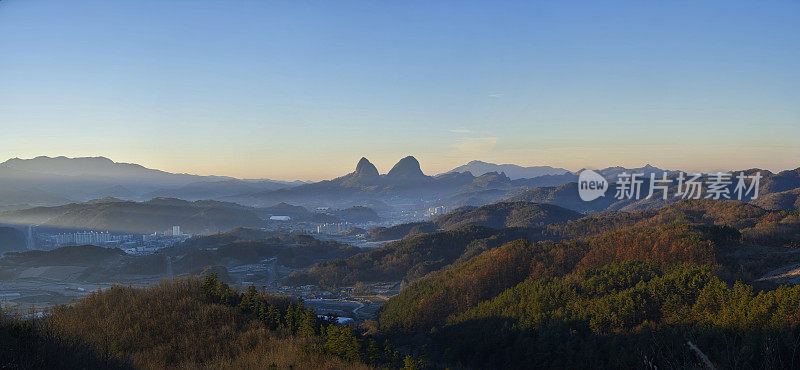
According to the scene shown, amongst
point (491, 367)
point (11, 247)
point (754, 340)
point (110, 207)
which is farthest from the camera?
point (110, 207)

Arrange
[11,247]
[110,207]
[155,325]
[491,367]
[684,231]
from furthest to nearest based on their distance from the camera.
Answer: [110,207] < [11,247] < [684,231] < [491,367] < [155,325]

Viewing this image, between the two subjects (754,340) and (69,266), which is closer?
(754,340)

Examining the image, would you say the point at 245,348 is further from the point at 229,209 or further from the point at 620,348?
the point at 229,209

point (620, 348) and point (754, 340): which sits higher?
point (754, 340)

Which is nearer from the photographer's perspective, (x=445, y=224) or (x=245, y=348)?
(x=245, y=348)

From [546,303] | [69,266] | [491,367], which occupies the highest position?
[546,303]

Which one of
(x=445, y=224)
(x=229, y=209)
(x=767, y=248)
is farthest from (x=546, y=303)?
(x=229, y=209)

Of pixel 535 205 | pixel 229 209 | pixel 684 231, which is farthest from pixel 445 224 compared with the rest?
pixel 684 231

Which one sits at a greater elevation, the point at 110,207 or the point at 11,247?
the point at 110,207

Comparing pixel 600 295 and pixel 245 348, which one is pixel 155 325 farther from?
pixel 600 295
